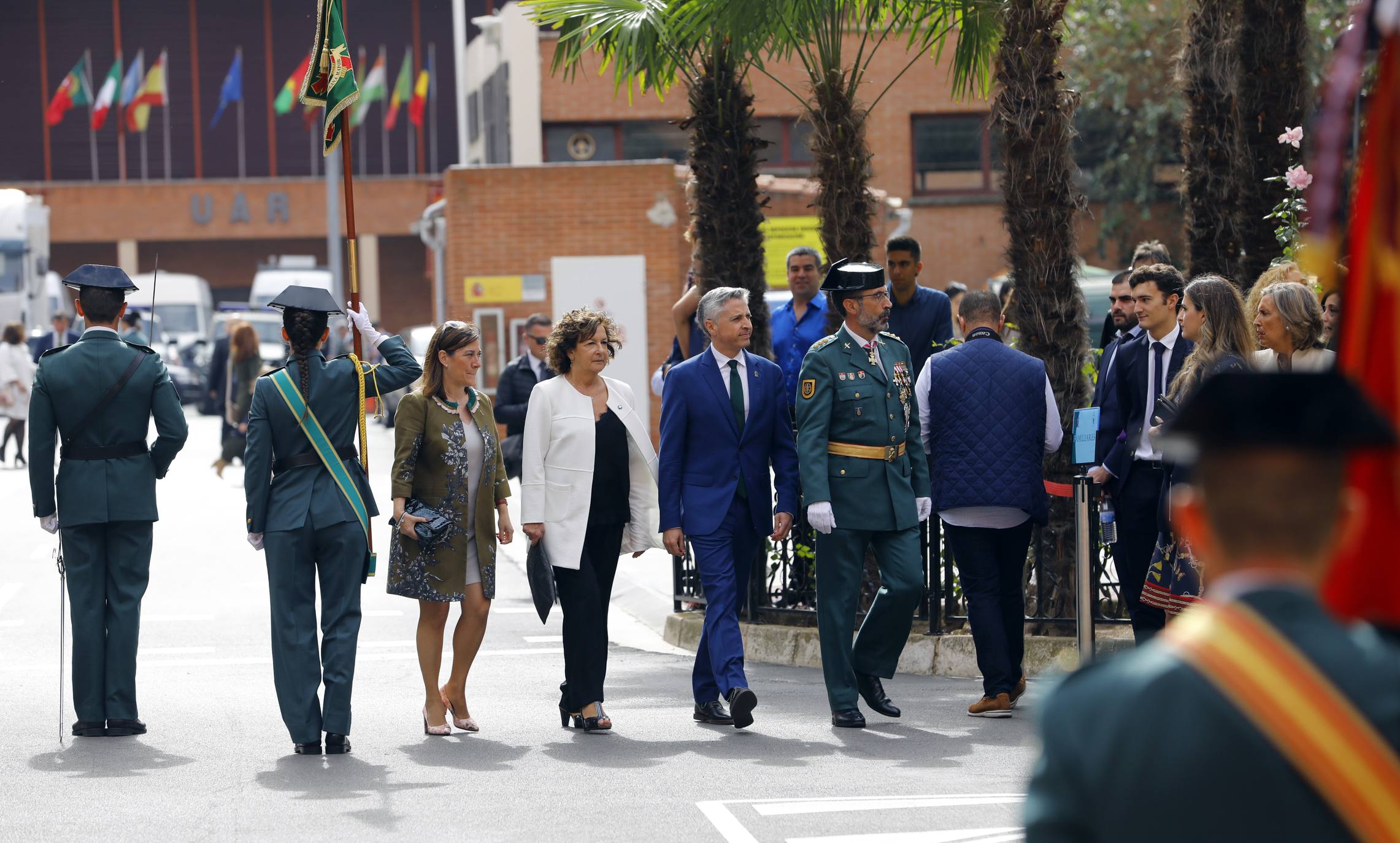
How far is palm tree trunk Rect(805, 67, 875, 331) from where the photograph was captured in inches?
432

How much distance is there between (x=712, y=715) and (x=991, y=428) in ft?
5.73

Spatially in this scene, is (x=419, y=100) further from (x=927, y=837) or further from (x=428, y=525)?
(x=927, y=837)

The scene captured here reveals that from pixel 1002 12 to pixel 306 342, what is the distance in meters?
A: 4.62

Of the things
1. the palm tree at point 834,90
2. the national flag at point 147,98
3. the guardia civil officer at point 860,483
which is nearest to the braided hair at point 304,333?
the guardia civil officer at point 860,483

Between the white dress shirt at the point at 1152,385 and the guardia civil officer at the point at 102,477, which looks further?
the guardia civil officer at the point at 102,477

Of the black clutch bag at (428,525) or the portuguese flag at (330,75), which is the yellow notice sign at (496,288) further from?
the black clutch bag at (428,525)

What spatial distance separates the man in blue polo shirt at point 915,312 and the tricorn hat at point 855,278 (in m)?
2.25

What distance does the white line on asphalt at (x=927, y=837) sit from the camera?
5875 mm

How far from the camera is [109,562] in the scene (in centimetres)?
819

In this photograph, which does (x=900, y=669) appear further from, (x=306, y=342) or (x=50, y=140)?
(x=50, y=140)

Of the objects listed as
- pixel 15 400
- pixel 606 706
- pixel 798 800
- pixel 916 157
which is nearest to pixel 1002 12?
pixel 606 706

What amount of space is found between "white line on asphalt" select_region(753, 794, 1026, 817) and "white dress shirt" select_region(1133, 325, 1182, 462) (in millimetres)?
1680

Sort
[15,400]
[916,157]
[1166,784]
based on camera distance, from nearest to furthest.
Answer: [1166,784] → [15,400] → [916,157]

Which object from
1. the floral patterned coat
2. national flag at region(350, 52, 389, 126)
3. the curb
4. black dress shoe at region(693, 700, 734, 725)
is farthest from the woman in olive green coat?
national flag at region(350, 52, 389, 126)
